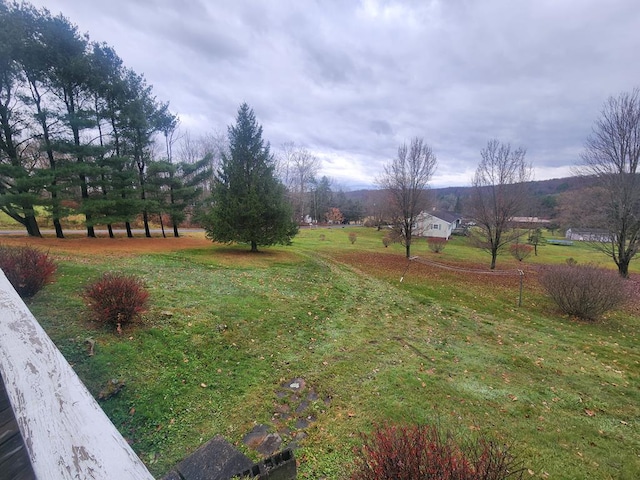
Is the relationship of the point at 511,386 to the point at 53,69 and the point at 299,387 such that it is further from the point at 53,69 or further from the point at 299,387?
the point at 53,69

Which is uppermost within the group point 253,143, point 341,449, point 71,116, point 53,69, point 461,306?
point 53,69

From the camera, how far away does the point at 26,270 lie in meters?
5.18

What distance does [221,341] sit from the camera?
5441 millimetres

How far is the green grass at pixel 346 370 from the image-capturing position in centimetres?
347

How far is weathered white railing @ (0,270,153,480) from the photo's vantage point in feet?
2.72

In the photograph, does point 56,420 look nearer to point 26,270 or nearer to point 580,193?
point 26,270

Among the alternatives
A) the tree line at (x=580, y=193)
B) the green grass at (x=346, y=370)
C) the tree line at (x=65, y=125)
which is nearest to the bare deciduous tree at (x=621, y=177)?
the tree line at (x=580, y=193)

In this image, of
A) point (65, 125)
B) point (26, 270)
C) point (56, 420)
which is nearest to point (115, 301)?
point (26, 270)

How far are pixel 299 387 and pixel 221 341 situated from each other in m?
1.96

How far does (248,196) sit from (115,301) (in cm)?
1066

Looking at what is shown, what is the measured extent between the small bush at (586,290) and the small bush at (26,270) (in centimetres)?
1443

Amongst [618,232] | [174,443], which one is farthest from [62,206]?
[618,232]

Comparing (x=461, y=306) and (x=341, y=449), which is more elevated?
(x=341, y=449)

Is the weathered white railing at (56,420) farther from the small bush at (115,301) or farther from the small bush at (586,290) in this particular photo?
the small bush at (586,290)
